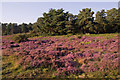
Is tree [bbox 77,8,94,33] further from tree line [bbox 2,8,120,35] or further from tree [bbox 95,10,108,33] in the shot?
tree [bbox 95,10,108,33]

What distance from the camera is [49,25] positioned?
156 feet

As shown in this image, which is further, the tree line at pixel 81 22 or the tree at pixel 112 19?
the tree at pixel 112 19

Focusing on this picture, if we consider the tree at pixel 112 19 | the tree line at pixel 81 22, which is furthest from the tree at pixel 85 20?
the tree at pixel 112 19

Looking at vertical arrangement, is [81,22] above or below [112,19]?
below

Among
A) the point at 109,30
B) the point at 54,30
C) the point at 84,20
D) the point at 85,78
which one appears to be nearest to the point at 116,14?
the point at 109,30

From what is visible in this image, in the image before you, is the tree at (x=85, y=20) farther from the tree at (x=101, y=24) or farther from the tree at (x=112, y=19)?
the tree at (x=112, y=19)

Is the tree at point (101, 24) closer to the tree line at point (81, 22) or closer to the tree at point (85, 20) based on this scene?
the tree line at point (81, 22)

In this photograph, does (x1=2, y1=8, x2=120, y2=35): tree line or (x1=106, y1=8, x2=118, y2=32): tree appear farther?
(x1=106, y1=8, x2=118, y2=32): tree

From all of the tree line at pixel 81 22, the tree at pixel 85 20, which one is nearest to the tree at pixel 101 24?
the tree line at pixel 81 22

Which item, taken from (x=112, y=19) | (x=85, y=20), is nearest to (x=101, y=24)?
(x=85, y=20)

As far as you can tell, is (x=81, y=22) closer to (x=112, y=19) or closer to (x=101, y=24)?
(x=101, y=24)

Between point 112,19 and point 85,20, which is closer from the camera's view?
point 85,20

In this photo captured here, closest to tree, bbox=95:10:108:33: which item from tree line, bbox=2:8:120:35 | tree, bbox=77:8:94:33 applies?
tree line, bbox=2:8:120:35

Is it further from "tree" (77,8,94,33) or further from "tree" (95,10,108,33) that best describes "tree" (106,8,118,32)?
"tree" (77,8,94,33)
